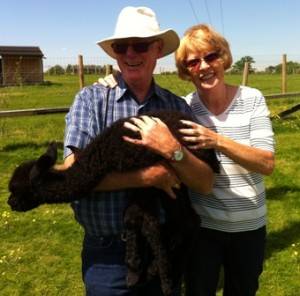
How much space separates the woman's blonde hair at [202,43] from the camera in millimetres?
2959

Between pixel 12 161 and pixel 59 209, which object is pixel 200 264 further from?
pixel 12 161

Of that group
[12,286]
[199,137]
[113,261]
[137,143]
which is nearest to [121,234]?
[113,261]

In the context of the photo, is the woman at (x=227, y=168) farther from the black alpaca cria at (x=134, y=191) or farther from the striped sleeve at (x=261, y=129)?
the black alpaca cria at (x=134, y=191)

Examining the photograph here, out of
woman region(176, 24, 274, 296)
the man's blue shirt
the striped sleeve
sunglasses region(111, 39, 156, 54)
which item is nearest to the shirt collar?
the man's blue shirt

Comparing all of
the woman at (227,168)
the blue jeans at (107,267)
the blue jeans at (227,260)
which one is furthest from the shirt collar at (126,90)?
the blue jeans at (227,260)

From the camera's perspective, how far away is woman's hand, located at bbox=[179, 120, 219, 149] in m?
2.59

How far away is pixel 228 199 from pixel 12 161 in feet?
22.3

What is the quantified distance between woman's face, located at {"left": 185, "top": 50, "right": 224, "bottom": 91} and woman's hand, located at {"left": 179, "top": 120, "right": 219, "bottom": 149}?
18.7 inches

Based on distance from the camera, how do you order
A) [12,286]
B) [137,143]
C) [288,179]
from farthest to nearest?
1. [288,179]
2. [12,286]
3. [137,143]

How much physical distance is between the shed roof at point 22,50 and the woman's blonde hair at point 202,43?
134ft

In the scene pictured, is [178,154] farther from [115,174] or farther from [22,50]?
[22,50]

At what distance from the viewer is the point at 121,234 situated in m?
2.56

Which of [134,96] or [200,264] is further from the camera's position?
[200,264]

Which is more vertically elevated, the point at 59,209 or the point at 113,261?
the point at 113,261
